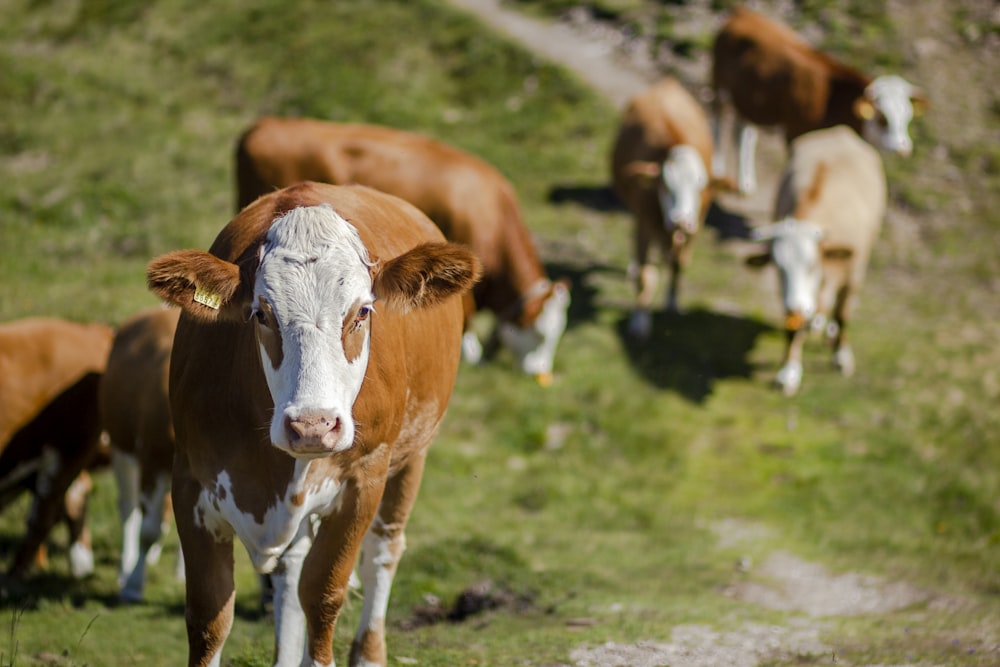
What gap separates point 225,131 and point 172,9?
643 centimetres

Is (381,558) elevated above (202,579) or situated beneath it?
situated beneath

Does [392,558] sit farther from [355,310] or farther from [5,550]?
[5,550]

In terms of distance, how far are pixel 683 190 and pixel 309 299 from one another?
32.5ft

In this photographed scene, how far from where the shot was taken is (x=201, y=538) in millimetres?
4789

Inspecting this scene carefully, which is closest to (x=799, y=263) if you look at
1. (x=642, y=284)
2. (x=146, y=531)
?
(x=642, y=284)

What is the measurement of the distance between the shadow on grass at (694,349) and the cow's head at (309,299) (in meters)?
8.57

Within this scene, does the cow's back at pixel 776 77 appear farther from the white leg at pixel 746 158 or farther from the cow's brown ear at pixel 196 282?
the cow's brown ear at pixel 196 282

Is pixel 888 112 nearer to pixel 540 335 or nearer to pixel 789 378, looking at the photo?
pixel 789 378

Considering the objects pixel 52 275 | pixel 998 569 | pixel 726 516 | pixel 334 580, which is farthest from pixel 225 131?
pixel 334 580

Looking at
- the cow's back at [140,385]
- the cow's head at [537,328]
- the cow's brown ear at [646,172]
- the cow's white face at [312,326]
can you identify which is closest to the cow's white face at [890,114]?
the cow's brown ear at [646,172]

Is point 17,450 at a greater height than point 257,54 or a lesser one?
greater

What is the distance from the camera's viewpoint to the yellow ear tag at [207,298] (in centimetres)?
449

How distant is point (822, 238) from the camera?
511 inches

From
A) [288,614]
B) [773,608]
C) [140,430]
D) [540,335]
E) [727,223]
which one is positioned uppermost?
[288,614]
